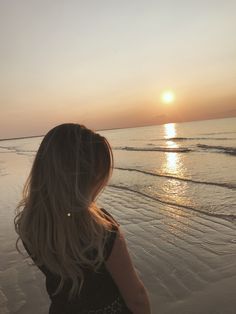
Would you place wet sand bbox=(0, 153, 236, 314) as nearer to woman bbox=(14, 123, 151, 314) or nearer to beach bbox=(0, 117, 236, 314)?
beach bbox=(0, 117, 236, 314)

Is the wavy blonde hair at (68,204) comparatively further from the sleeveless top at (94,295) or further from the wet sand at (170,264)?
the wet sand at (170,264)

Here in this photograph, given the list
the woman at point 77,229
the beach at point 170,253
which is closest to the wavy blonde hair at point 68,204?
the woman at point 77,229

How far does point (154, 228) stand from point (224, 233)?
1492 millimetres

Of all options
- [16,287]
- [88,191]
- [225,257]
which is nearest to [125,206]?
[225,257]

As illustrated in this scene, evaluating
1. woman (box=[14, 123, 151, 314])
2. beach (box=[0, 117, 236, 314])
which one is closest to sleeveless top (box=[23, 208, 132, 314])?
woman (box=[14, 123, 151, 314])

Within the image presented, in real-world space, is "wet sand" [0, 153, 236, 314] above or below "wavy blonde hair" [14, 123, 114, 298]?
below

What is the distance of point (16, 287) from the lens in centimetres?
565

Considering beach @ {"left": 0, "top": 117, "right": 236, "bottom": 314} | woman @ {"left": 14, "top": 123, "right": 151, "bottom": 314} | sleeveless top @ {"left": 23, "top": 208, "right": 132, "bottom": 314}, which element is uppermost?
woman @ {"left": 14, "top": 123, "right": 151, "bottom": 314}

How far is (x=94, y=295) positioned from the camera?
6.56 ft

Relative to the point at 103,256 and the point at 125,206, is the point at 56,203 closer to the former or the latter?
the point at 103,256

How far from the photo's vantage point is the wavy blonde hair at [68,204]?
1898 mm

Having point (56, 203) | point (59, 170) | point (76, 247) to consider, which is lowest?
point (76, 247)

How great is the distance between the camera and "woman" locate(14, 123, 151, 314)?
6.20 feet

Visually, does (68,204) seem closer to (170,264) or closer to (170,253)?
(170,264)
